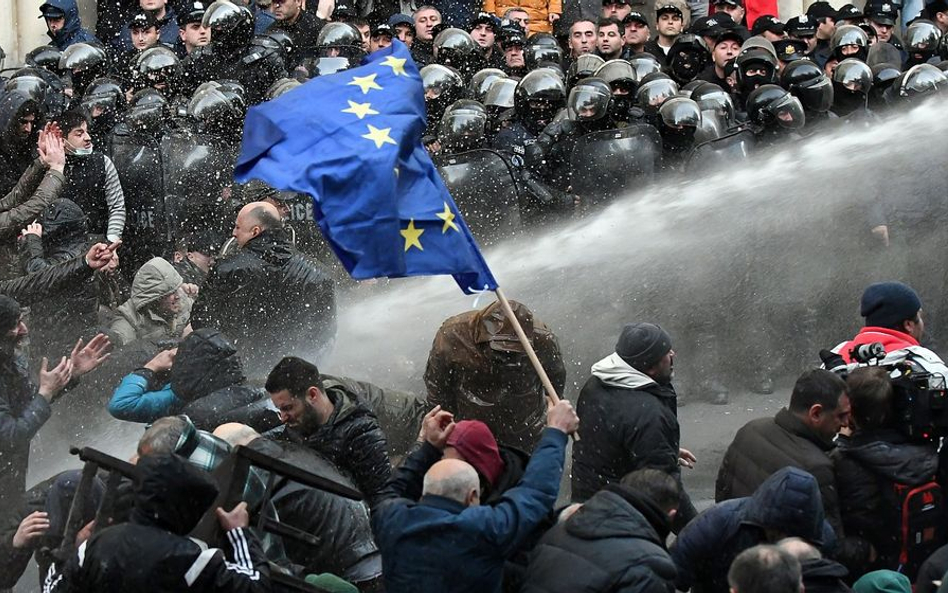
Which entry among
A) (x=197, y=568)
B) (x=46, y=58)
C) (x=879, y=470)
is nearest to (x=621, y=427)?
(x=879, y=470)

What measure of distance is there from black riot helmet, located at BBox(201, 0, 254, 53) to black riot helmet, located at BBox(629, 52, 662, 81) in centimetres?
303

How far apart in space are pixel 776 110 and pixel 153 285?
502 cm

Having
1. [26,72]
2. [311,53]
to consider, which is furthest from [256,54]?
[26,72]

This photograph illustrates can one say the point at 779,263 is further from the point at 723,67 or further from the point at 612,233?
the point at 723,67

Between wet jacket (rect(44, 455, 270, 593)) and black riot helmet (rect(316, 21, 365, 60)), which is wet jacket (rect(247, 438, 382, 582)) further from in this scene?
black riot helmet (rect(316, 21, 365, 60))

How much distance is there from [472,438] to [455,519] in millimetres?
485

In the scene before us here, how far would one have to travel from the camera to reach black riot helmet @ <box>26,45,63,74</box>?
13945mm

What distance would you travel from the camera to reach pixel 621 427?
266 inches

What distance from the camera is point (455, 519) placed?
5.25 meters

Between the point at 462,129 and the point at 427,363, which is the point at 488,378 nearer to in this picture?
the point at 427,363

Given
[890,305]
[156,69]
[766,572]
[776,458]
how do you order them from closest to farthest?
[766,572], [776,458], [890,305], [156,69]

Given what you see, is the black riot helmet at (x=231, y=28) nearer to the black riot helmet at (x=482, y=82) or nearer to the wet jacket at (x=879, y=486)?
the black riot helmet at (x=482, y=82)

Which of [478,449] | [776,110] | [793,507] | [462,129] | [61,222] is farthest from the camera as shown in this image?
[776,110]

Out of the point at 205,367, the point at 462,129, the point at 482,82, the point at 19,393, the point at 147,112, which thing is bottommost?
the point at 482,82
